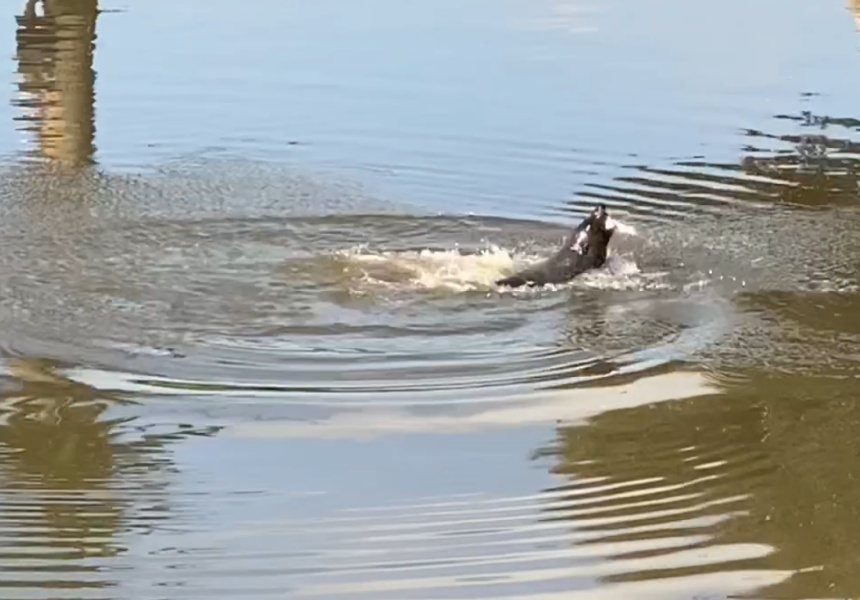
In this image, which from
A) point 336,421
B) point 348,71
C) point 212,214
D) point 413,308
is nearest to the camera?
point 336,421

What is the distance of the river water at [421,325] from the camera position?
17.2 feet

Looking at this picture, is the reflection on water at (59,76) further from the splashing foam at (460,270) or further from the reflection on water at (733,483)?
the reflection on water at (733,483)

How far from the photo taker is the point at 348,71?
1295 cm

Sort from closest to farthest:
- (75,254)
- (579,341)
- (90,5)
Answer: (579,341), (75,254), (90,5)

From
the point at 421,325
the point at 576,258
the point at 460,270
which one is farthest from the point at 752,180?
the point at 421,325

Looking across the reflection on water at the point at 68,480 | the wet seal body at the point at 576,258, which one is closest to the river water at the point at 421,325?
the reflection on water at the point at 68,480

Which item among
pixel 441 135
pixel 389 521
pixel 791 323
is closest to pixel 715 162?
pixel 441 135

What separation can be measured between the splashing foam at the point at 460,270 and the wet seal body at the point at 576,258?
0.17ft

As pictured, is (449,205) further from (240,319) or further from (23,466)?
(23,466)

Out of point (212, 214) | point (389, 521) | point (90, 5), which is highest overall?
point (90, 5)

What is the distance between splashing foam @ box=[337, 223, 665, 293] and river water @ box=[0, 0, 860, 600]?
27 millimetres

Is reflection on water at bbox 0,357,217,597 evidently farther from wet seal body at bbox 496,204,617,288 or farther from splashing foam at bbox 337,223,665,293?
wet seal body at bbox 496,204,617,288

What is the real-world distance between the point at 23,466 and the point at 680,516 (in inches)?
89.3

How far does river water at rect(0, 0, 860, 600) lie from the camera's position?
5.24 metres
